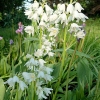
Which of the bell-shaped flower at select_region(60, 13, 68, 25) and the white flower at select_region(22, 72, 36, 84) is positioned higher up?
the bell-shaped flower at select_region(60, 13, 68, 25)

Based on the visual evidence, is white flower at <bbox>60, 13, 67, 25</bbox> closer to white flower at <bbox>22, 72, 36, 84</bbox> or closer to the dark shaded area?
white flower at <bbox>22, 72, 36, 84</bbox>

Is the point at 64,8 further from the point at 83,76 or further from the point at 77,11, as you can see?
the point at 83,76

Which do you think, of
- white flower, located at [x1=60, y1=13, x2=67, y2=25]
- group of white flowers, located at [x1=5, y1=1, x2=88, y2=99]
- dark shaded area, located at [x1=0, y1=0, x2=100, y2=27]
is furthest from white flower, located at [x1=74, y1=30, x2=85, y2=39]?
dark shaded area, located at [x1=0, y1=0, x2=100, y2=27]

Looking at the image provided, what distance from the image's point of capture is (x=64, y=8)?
162 cm

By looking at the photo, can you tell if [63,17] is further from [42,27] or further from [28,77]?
[28,77]

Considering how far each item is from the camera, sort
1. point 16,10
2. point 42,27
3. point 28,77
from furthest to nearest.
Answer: point 16,10
point 42,27
point 28,77

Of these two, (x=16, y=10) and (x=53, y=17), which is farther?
(x=16, y=10)

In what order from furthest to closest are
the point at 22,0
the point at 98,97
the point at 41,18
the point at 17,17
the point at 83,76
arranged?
the point at 22,0
the point at 17,17
the point at 83,76
the point at 98,97
the point at 41,18

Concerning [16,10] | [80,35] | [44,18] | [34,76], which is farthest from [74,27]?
[16,10]

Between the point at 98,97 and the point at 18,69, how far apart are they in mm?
642

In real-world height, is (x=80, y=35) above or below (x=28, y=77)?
above

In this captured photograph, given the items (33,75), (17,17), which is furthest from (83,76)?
(17,17)

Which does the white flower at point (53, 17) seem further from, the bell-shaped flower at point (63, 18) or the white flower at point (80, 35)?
the white flower at point (80, 35)

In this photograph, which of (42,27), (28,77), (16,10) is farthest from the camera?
(16,10)
